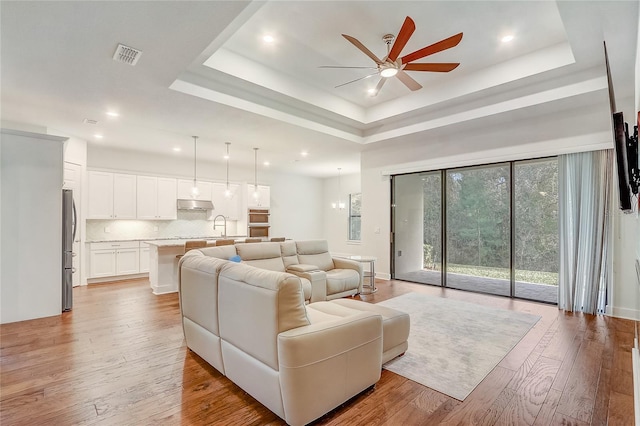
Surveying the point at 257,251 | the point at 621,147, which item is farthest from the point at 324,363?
the point at 257,251

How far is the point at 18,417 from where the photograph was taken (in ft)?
6.67

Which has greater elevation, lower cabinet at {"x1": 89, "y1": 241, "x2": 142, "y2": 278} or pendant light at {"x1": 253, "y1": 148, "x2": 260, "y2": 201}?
pendant light at {"x1": 253, "y1": 148, "x2": 260, "y2": 201}

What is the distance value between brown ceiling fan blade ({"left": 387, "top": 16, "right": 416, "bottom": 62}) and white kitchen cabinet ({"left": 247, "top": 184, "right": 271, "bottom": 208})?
6.62 metres

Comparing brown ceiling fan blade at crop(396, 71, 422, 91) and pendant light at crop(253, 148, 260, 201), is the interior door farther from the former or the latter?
brown ceiling fan blade at crop(396, 71, 422, 91)

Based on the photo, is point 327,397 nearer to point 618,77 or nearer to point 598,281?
point 598,281

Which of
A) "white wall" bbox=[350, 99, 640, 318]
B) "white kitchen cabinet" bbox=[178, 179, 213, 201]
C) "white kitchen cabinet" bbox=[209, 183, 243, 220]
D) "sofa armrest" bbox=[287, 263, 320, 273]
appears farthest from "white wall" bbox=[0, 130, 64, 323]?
"white wall" bbox=[350, 99, 640, 318]

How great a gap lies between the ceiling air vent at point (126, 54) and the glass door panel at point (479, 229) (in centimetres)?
543

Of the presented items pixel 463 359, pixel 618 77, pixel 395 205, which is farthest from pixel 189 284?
pixel 618 77

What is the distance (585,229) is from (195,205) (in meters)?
7.97

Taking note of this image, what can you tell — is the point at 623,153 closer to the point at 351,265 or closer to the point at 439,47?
the point at 439,47

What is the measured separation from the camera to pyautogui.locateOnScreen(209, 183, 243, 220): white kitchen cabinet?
27.6 feet

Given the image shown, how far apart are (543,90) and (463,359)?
153 inches

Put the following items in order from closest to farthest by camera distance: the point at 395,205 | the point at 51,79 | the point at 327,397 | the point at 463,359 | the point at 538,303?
the point at 327,397
the point at 463,359
the point at 51,79
the point at 538,303
the point at 395,205

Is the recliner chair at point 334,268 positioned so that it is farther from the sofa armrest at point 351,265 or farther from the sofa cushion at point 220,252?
the sofa cushion at point 220,252
